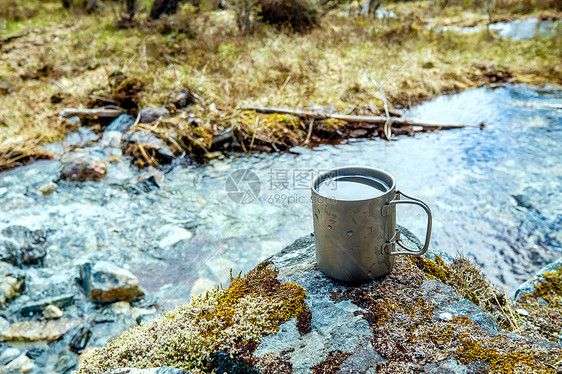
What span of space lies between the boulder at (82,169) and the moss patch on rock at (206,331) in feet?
15.1

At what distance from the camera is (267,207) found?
16.4ft

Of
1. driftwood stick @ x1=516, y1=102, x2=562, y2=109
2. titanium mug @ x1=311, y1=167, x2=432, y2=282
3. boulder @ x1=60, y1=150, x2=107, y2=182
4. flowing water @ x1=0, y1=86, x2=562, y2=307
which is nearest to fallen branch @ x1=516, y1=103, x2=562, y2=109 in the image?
driftwood stick @ x1=516, y1=102, x2=562, y2=109

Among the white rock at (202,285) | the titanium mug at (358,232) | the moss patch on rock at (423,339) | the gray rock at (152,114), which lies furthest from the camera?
the gray rock at (152,114)

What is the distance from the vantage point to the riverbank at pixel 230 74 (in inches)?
266

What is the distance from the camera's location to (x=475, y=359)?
1.31 meters

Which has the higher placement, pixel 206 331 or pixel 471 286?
pixel 206 331

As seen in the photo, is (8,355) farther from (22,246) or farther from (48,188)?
(48,188)

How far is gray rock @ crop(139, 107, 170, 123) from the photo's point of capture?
6.94m

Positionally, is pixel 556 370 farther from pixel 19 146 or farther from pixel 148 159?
pixel 19 146

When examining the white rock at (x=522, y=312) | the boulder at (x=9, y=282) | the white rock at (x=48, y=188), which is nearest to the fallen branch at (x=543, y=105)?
the white rock at (x=522, y=312)

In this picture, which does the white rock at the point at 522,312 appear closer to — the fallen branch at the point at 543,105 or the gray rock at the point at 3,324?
the gray rock at the point at 3,324

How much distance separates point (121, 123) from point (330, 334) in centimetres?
692

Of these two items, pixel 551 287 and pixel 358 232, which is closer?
pixel 358 232

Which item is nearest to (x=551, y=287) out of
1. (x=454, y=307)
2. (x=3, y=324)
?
(x=454, y=307)
